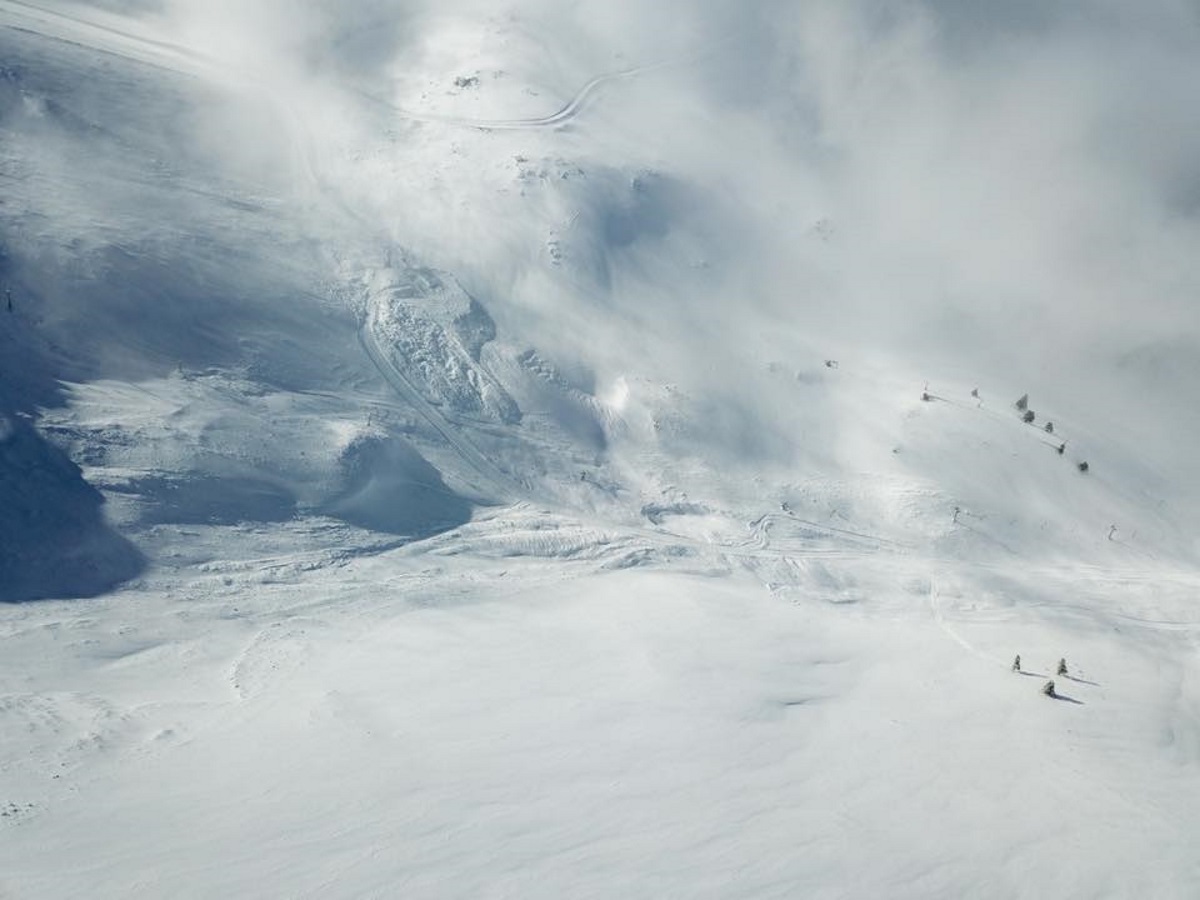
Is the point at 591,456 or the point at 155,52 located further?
the point at 155,52

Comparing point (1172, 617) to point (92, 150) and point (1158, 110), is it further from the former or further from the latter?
point (92, 150)

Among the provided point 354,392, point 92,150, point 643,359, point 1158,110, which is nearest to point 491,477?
point 354,392

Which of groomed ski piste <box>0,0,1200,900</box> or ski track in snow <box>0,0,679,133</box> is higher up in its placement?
ski track in snow <box>0,0,679,133</box>

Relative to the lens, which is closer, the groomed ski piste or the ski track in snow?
the groomed ski piste

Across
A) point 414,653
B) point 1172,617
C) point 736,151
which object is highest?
point 736,151

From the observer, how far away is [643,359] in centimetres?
3550

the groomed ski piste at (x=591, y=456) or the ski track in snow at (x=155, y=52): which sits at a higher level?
the ski track in snow at (x=155, y=52)

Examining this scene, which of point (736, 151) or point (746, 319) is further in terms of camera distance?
point (736, 151)

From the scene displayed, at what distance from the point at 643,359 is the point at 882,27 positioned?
1305 inches

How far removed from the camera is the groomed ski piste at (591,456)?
57.2 feet

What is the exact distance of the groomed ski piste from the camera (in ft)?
57.2

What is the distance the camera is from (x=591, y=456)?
3234 centimetres

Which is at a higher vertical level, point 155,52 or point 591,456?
point 155,52

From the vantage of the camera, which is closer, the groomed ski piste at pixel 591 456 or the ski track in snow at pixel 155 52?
the groomed ski piste at pixel 591 456
